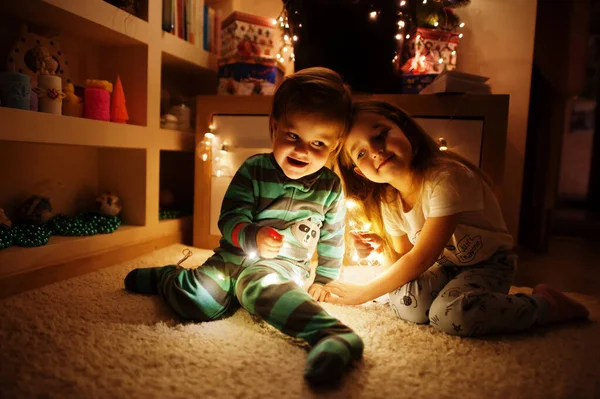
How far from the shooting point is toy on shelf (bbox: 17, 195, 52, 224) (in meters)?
1.19

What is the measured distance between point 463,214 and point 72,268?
1.03m

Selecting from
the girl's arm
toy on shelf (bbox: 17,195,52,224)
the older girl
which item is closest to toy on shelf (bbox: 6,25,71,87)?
toy on shelf (bbox: 17,195,52,224)

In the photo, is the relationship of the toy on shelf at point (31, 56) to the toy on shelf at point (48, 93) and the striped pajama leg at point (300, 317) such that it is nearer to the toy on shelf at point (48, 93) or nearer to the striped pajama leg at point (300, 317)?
the toy on shelf at point (48, 93)

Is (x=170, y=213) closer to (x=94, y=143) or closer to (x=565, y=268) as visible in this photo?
(x=94, y=143)

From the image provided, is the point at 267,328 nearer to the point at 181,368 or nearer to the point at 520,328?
the point at 181,368

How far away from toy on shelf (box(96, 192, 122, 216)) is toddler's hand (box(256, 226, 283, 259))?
779 mm

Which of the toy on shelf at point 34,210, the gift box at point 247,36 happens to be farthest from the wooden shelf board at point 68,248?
the gift box at point 247,36

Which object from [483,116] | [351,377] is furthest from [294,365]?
[483,116]

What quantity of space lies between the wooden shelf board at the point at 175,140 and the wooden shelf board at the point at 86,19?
0.31 meters

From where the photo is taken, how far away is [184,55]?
5.01ft

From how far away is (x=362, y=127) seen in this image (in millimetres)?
900

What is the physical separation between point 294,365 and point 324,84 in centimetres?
56

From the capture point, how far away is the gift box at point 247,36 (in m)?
1.51

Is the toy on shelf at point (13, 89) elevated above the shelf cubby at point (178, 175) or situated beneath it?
elevated above
